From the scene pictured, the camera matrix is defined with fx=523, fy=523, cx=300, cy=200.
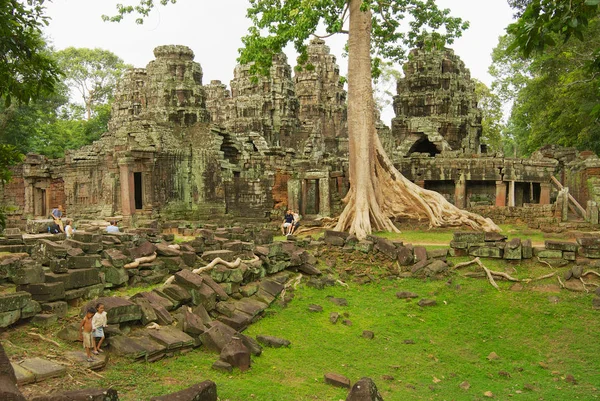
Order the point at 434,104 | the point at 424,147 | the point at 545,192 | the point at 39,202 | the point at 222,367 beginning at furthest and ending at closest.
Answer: the point at 424,147 < the point at 39,202 < the point at 434,104 < the point at 545,192 < the point at 222,367

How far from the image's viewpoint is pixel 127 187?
Result: 1786cm

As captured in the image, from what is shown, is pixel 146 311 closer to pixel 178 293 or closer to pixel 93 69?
pixel 178 293

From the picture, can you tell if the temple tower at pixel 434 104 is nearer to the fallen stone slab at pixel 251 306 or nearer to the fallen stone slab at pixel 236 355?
the fallen stone slab at pixel 251 306

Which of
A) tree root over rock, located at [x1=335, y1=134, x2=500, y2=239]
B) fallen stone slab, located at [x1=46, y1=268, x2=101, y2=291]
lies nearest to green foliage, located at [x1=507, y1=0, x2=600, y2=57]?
fallen stone slab, located at [x1=46, y1=268, x2=101, y2=291]

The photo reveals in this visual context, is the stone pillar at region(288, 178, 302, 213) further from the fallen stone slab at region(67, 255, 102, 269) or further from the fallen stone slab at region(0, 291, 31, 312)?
the fallen stone slab at region(0, 291, 31, 312)

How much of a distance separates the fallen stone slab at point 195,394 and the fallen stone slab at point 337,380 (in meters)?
1.89

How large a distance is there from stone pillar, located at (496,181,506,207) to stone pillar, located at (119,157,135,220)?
44.5ft

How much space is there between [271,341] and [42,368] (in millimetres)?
3037

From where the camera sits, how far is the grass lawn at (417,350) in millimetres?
5766

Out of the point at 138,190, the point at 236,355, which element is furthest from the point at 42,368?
the point at 138,190

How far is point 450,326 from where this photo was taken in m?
8.45

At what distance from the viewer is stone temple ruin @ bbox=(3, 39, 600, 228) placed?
61.3 ft

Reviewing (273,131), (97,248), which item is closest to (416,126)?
(273,131)

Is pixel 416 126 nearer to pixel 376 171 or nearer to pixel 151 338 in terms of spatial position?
pixel 376 171
